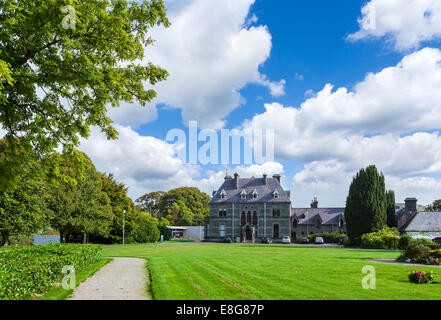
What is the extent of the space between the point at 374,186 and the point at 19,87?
4700 cm

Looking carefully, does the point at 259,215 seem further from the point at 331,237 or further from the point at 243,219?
the point at 331,237

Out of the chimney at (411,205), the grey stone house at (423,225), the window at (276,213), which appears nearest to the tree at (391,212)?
the grey stone house at (423,225)

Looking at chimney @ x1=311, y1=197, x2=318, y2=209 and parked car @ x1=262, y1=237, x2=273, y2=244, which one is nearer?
parked car @ x1=262, y1=237, x2=273, y2=244

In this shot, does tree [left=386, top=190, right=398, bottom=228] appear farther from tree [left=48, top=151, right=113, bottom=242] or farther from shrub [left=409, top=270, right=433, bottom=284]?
shrub [left=409, top=270, right=433, bottom=284]

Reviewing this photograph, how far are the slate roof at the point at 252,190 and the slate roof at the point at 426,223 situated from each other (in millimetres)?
20270

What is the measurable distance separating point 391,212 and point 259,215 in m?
22.6

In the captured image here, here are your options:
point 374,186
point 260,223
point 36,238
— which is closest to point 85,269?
point 36,238

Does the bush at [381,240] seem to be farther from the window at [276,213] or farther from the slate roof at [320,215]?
the slate roof at [320,215]

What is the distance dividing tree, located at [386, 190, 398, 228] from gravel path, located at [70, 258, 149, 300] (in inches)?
1818

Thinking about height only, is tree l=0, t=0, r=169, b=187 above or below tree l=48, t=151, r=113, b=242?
above

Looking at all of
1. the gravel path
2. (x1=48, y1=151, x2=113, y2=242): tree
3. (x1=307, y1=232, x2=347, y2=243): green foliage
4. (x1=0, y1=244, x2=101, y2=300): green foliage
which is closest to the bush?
(x1=307, y1=232, x2=347, y2=243): green foliage

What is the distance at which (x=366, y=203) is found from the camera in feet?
155

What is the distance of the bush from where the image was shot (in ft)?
131

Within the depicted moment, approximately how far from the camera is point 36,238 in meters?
47.6
